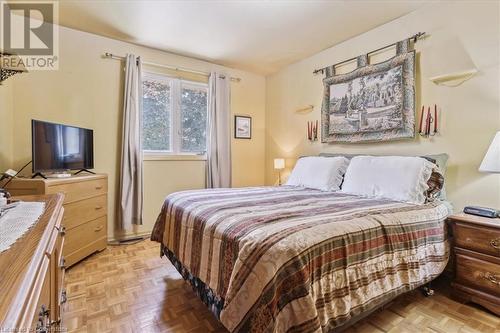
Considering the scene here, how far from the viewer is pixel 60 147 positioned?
8.16ft

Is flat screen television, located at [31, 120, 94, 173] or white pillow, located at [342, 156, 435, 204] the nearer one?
white pillow, located at [342, 156, 435, 204]

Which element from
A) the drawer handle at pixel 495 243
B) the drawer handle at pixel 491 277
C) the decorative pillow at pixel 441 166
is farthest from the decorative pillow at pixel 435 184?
the drawer handle at pixel 491 277

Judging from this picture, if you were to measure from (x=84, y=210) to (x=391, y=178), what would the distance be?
2876mm

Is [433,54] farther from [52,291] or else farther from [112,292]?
[112,292]

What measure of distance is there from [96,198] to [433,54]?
143 inches

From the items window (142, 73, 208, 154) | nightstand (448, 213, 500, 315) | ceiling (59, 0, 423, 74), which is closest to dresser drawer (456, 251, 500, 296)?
nightstand (448, 213, 500, 315)

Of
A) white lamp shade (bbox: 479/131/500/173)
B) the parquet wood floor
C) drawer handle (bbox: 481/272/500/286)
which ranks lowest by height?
the parquet wood floor

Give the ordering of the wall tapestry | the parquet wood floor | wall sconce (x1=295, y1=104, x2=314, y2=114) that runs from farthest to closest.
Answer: wall sconce (x1=295, y1=104, x2=314, y2=114) → the wall tapestry → the parquet wood floor

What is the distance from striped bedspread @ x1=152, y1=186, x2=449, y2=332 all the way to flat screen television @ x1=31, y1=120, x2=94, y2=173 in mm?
1326

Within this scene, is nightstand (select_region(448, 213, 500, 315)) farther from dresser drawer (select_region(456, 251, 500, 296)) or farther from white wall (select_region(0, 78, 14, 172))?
white wall (select_region(0, 78, 14, 172))

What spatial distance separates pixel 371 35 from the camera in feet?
9.46

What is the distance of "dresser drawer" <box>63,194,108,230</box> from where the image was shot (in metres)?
2.32

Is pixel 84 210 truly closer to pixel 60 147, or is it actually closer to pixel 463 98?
pixel 60 147

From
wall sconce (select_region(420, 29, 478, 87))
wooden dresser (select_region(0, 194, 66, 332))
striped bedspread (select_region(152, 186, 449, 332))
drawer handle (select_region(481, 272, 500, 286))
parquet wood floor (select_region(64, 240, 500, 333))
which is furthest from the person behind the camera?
wall sconce (select_region(420, 29, 478, 87))
